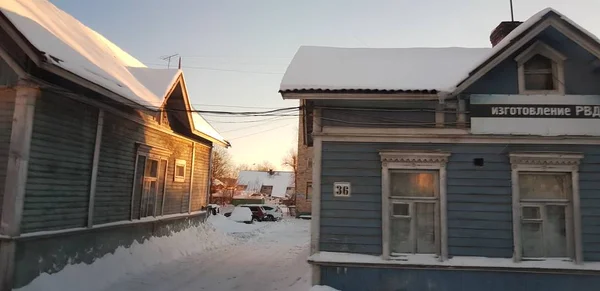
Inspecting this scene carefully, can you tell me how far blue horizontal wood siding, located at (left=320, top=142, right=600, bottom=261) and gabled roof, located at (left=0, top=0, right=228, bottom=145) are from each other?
5.45 m

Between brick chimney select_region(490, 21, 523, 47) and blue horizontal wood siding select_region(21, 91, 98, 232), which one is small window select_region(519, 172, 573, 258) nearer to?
brick chimney select_region(490, 21, 523, 47)

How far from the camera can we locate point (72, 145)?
9.59 metres

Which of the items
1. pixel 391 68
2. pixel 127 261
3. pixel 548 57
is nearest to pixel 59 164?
pixel 127 261

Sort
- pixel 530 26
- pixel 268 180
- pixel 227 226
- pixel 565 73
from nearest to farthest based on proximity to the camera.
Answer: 1. pixel 530 26
2. pixel 565 73
3. pixel 227 226
4. pixel 268 180

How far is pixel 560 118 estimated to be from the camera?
314 inches

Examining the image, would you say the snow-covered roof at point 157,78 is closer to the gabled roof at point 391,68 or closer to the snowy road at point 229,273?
the snowy road at point 229,273

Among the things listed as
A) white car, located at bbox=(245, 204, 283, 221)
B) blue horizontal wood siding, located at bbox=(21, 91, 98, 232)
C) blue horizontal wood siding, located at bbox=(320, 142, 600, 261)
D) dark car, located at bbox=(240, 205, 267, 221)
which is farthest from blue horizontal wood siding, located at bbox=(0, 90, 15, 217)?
white car, located at bbox=(245, 204, 283, 221)

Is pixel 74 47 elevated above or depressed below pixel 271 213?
above

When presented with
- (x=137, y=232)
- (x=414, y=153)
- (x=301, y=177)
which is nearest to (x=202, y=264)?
(x=137, y=232)

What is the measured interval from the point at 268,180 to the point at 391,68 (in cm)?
7475

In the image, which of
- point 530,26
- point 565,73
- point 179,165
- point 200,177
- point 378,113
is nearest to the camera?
point 530,26

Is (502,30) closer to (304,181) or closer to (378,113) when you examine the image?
(378,113)

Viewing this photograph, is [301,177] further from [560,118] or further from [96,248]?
[560,118]

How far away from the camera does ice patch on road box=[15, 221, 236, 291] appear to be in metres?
8.87
